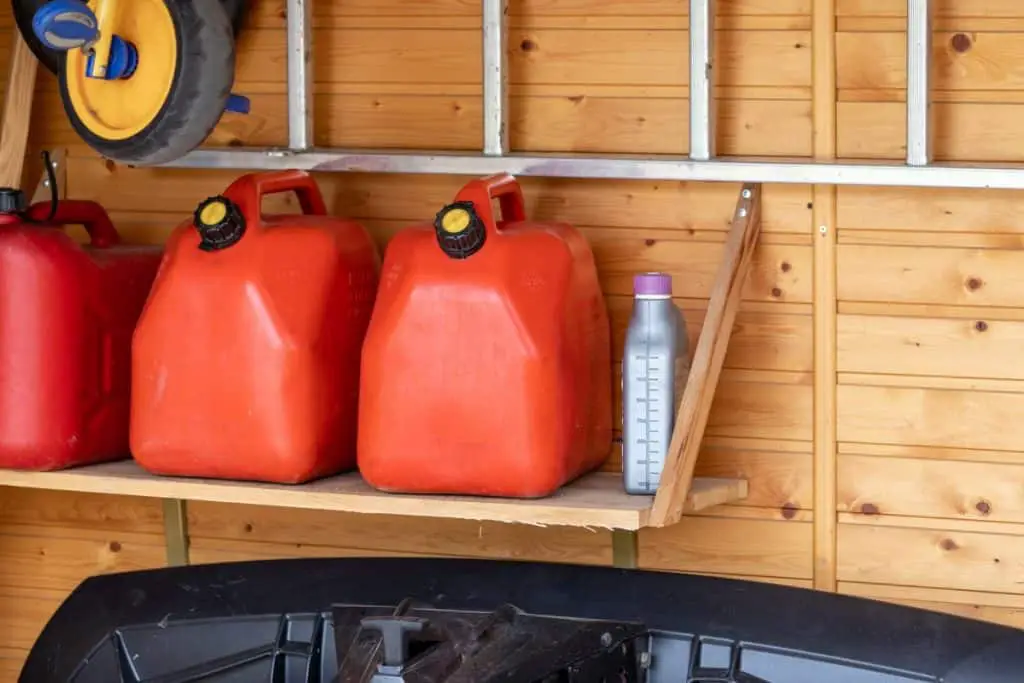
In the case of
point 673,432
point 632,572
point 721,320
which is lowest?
point 632,572

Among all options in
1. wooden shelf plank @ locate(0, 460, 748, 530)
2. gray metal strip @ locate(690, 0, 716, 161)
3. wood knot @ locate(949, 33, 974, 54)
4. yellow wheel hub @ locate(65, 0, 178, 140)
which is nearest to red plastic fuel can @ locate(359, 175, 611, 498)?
wooden shelf plank @ locate(0, 460, 748, 530)

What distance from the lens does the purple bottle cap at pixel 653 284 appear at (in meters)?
2.13

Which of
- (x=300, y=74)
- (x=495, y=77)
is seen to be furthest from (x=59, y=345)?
(x=495, y=77)

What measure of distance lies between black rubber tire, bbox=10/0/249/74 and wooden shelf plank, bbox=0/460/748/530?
0.66 meters

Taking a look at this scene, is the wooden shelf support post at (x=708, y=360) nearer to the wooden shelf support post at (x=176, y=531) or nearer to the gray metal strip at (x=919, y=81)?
the gray metal strip at (x=919, y=81)

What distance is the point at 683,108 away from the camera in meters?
2.31

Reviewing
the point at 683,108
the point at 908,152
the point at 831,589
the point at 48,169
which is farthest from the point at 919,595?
the point at 48,169

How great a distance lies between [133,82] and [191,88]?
0.11m

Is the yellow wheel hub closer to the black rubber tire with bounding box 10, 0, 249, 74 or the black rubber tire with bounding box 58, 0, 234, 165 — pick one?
the black rubber tire with bounding box 58, 0, 234, 165

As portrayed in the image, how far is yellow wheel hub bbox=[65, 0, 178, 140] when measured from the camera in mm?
2002

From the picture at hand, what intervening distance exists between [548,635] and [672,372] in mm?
436

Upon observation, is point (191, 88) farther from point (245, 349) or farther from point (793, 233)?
point (793, 233)

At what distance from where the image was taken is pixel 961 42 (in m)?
2.17

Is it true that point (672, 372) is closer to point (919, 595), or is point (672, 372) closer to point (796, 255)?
point (796, 255)
